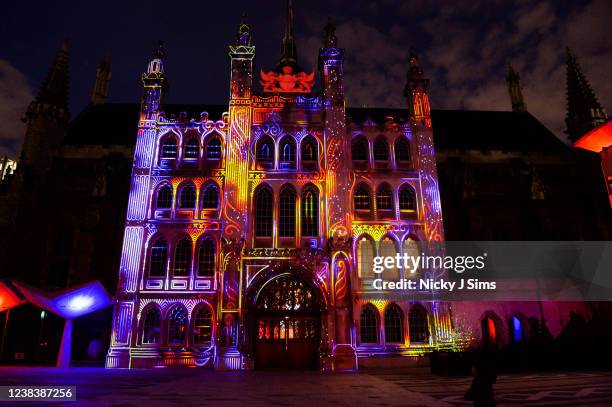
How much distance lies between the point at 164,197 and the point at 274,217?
24.0ft

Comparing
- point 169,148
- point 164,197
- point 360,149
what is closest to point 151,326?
point 164,197

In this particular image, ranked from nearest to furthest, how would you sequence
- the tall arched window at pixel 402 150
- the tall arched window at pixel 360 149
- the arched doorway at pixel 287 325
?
the arched doorway at pixel 287 325 → the tall arched window at pixel 360 149 → the tall arched window at pixel 402 150

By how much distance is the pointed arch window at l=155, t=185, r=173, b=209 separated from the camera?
26.1 meters

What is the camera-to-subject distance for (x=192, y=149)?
27.4m

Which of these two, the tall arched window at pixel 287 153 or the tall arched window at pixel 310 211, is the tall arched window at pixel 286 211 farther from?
the tall arched window at pixel 287 153

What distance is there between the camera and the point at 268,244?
986 inches

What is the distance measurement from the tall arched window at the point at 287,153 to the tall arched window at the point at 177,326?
11.0 meters

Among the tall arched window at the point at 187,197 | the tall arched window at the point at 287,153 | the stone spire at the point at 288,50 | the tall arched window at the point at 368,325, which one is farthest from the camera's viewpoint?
the stone spire at the point at 288,50

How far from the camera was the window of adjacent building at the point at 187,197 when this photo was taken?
1030 inches

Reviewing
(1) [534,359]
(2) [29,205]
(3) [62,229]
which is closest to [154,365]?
(3) [62,229]

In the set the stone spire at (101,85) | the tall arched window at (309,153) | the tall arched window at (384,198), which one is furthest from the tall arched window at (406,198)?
the stone spire at (101,85)

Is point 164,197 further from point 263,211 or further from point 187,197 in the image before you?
point 263,211

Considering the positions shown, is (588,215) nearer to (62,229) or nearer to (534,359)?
(534,359)

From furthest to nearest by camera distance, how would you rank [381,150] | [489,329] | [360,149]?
[381,150], [360,149], [489,329]
